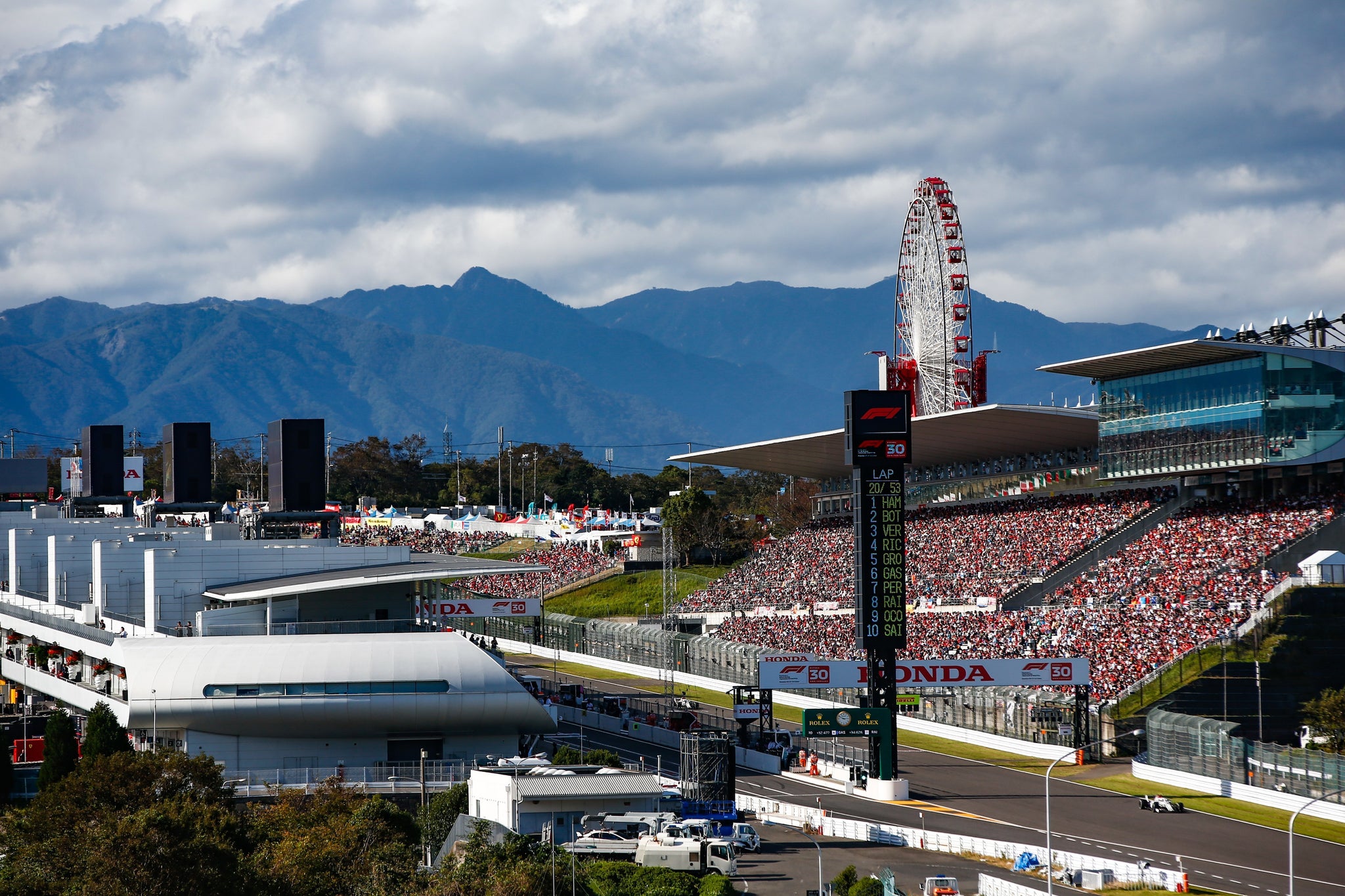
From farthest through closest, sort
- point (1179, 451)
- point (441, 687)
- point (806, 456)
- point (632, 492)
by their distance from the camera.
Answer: point (632, 492) → point (806, 456) → point (1179, 451) → point (441, 687)

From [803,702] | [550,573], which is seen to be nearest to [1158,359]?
[803,702]

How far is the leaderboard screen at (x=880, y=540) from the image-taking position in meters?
53.7

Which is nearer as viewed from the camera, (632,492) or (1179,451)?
(1179,451)

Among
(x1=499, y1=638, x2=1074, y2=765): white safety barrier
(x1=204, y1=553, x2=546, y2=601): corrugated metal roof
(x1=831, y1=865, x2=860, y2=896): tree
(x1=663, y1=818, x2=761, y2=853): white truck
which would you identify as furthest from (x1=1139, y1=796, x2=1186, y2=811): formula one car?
(x1=204, y1=553, x2=546, y2=601): corrugated metal roof

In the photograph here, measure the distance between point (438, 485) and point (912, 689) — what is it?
134886 mm

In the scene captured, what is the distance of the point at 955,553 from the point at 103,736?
54529mm

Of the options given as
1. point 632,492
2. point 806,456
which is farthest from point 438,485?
point 806,456

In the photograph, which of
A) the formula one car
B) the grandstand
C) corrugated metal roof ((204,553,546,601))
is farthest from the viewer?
the grandstand

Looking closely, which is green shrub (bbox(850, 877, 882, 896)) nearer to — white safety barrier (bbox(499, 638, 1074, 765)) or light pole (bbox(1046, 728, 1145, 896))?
light pole (bbox(1046, 728, 1145, 896))

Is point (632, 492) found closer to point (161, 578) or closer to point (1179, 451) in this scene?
point (1179, 451)

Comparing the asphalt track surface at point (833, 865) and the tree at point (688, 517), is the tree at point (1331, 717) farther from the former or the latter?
the tree at point (688, 517)

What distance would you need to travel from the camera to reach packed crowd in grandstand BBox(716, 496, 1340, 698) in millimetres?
61969

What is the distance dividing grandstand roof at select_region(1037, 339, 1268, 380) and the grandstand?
0.43ft

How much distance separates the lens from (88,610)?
65312 millimetres
